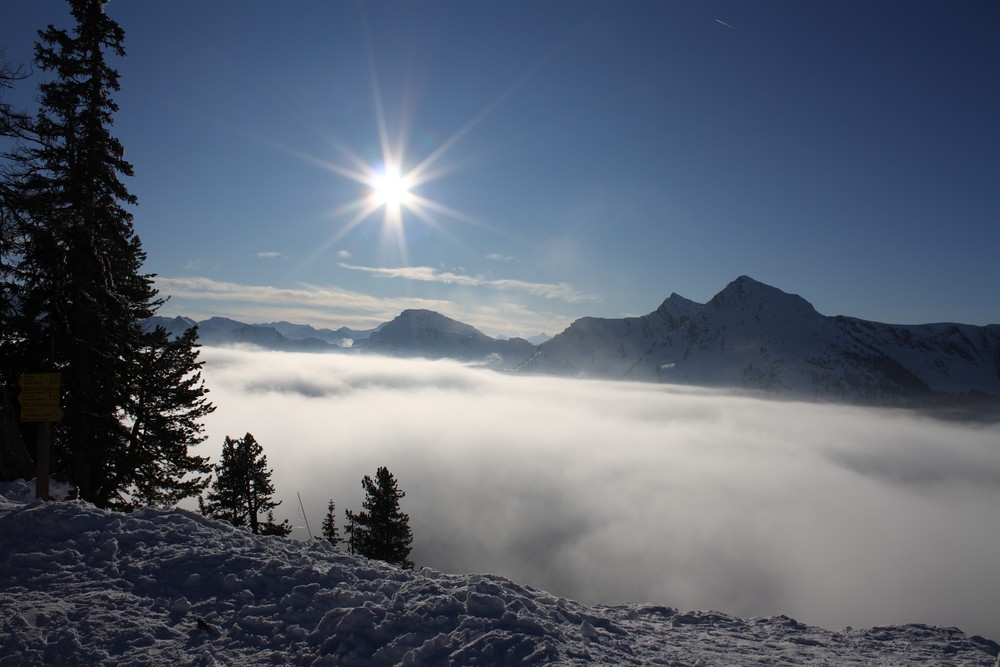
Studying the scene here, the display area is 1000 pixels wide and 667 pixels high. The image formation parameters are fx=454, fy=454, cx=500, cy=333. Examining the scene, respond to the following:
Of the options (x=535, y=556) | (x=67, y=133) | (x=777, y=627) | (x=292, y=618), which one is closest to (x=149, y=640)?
(x=292, y=618)

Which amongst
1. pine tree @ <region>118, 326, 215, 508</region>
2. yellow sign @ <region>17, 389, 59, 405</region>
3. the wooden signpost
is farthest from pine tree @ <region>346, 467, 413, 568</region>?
yellow sign @ <region>17, 389, 59, 405</region>

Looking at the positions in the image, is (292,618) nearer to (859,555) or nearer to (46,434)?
(46,434)

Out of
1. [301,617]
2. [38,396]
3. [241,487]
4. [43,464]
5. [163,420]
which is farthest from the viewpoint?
[241,487]

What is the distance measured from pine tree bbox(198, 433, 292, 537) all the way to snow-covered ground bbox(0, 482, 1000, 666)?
21520mm

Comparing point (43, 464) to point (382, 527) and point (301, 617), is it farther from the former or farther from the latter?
point (382, 527)

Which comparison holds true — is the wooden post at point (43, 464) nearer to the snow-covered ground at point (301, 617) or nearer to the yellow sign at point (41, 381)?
the yellow sign at point (41, 381)

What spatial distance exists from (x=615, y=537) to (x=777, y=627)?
194m

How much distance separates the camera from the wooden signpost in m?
10.1

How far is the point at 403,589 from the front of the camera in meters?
7.46

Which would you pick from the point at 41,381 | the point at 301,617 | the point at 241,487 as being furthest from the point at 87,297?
the point at 241,487

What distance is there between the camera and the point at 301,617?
675cm

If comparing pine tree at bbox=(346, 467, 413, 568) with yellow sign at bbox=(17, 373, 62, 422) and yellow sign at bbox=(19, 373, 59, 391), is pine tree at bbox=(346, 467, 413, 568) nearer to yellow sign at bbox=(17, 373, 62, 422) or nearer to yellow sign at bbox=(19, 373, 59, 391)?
yellow sign at bbox=(17, 373, 62, 422)

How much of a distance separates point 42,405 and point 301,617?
8538 mm

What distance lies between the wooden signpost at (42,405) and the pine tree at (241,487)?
1868cm
